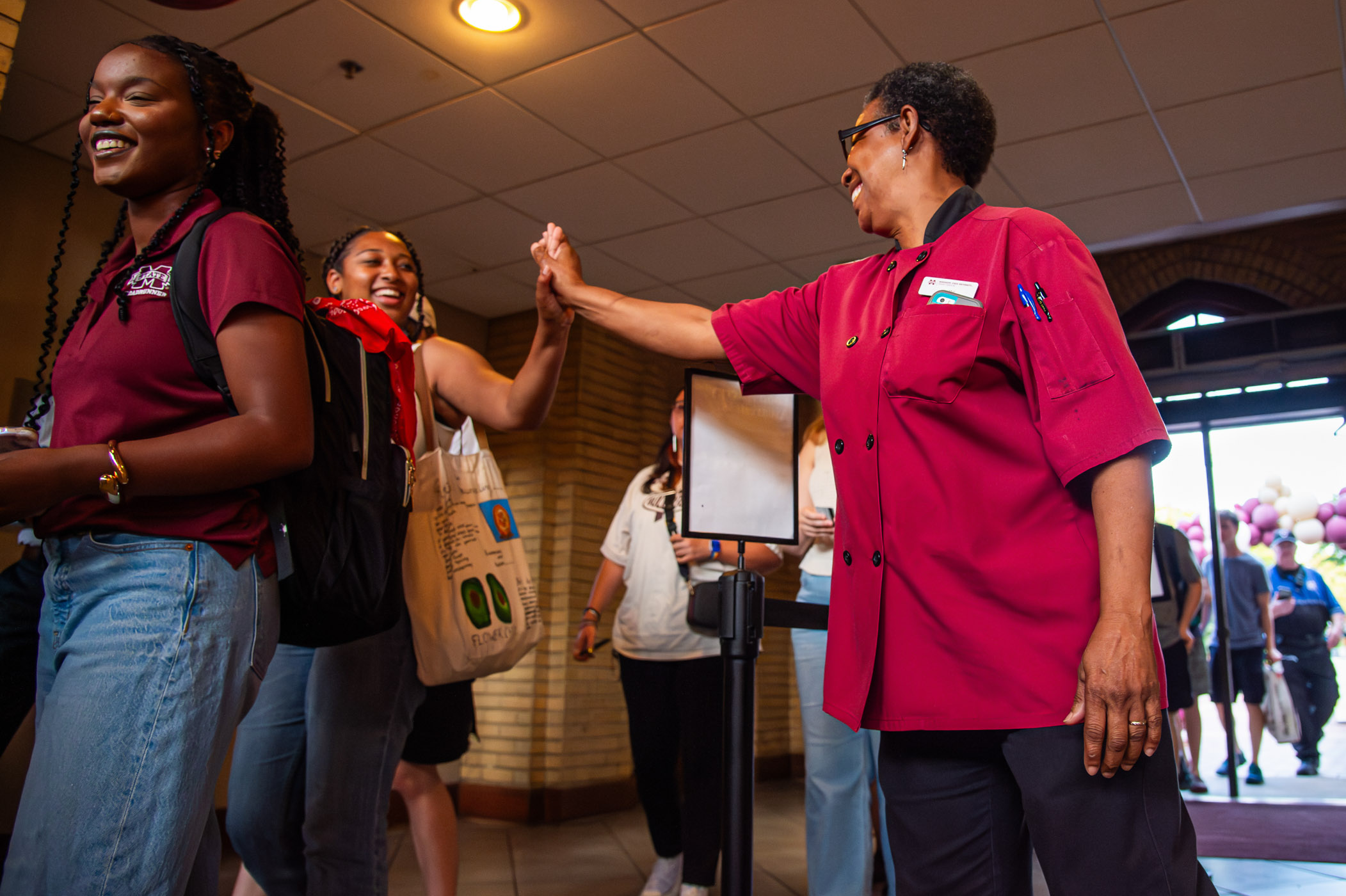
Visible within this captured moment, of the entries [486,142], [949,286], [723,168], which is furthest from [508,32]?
[949,286]

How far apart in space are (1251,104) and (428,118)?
355cm

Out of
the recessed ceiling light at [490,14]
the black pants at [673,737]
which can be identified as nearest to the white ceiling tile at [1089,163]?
the recessed ceiling light at [490,14]

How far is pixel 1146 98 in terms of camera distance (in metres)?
3.82

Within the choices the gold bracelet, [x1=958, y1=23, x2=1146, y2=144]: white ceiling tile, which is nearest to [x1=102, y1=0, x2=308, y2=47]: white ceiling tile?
[x1=958, y1=23, x2=1146, y2=144]: white ceiling tile

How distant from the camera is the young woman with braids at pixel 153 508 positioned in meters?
0.97

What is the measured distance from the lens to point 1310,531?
254 inches

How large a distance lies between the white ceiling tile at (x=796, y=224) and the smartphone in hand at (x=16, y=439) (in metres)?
4.05

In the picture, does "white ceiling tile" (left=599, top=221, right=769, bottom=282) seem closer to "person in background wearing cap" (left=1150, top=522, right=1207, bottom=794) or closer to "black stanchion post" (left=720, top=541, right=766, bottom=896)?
"person in background wearing cap" (left=1150, top=522, right=1207, bottom=794)

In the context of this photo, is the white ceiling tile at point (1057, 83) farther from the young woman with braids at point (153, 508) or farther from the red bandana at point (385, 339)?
the young woman with braids at point (153, 508)

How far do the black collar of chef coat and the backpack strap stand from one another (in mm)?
1001

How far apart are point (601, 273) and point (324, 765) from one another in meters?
4.44

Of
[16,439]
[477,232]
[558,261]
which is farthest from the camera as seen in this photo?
[477,232]

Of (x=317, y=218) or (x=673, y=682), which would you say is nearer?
(x=673, y=682)

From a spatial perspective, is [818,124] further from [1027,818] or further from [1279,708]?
[1279,708]
